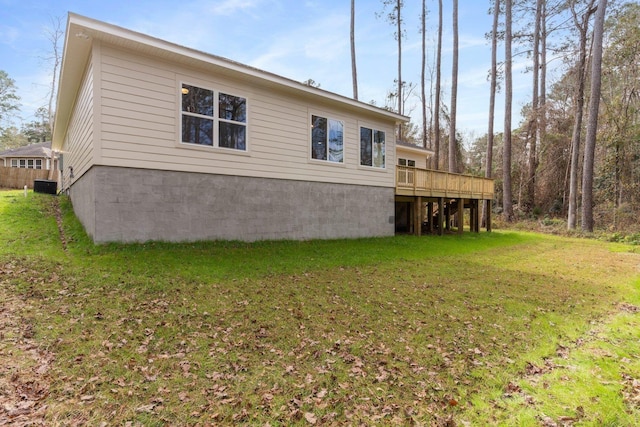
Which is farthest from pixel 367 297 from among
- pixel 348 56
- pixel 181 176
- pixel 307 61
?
pixel 307 61

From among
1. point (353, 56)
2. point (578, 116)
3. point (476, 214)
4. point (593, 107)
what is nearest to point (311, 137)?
point (476, 214)

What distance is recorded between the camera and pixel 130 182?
668cm

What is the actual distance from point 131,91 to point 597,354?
8843 mm

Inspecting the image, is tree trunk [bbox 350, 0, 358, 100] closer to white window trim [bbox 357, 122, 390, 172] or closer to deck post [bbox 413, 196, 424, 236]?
white window trim [bbox 357, 122, 390, 172]

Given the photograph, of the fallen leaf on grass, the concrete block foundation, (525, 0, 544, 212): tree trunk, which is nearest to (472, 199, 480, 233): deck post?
the concrete block foundation

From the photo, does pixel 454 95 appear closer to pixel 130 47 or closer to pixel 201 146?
pixel 201 146

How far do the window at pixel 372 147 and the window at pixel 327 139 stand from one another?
3.42ft

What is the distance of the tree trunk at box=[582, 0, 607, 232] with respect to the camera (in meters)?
14.4

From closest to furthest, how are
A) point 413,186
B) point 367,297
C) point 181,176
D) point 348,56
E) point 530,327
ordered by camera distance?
point 530,327, point 367,297, point 181,176, point 413,186, point 348,56

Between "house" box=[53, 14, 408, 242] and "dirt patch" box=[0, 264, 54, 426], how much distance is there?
10.6 feet

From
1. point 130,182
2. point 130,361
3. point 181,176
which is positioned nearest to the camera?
point 130,361

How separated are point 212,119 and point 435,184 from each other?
30.7 feet

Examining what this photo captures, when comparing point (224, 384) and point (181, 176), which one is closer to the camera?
point (224, 384)

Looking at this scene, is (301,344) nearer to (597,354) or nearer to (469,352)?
(469,352)
